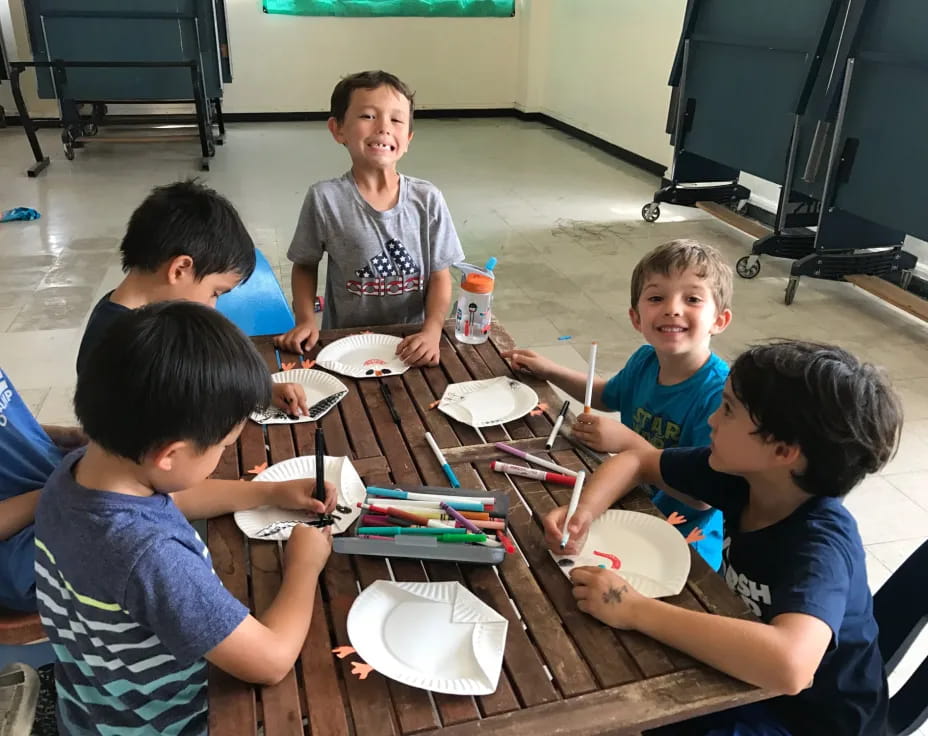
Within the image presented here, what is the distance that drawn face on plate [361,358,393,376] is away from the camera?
1.50m

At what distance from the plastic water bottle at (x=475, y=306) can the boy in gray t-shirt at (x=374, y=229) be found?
12 centimetres

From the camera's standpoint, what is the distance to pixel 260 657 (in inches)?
31.7

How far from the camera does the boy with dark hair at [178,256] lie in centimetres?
135

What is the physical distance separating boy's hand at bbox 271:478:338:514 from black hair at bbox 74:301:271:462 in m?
0.25

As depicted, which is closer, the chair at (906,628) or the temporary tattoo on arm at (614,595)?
the temporary tattoo on arm at (614,595)

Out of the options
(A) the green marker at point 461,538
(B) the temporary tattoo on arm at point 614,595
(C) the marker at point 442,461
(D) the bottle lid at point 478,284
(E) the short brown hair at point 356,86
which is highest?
(E) the short brown hair at point 356,86

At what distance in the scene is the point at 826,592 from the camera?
91 centimetres

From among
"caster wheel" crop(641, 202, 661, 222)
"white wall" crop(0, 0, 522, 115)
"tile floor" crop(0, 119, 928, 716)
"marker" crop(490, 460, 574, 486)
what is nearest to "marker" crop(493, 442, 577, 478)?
"marker" crop(490, 460, 574, 486)

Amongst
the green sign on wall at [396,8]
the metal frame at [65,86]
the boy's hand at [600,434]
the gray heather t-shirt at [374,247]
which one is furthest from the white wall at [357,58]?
the boy's hand at [600,434]

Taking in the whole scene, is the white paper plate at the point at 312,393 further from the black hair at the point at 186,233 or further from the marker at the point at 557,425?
the marker at the point at 557,425

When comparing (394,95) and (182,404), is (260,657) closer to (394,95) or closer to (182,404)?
(182,404)

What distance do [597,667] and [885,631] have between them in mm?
564

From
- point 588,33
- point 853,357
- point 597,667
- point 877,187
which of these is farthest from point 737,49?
point 597,667

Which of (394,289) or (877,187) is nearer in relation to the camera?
(394,289)
